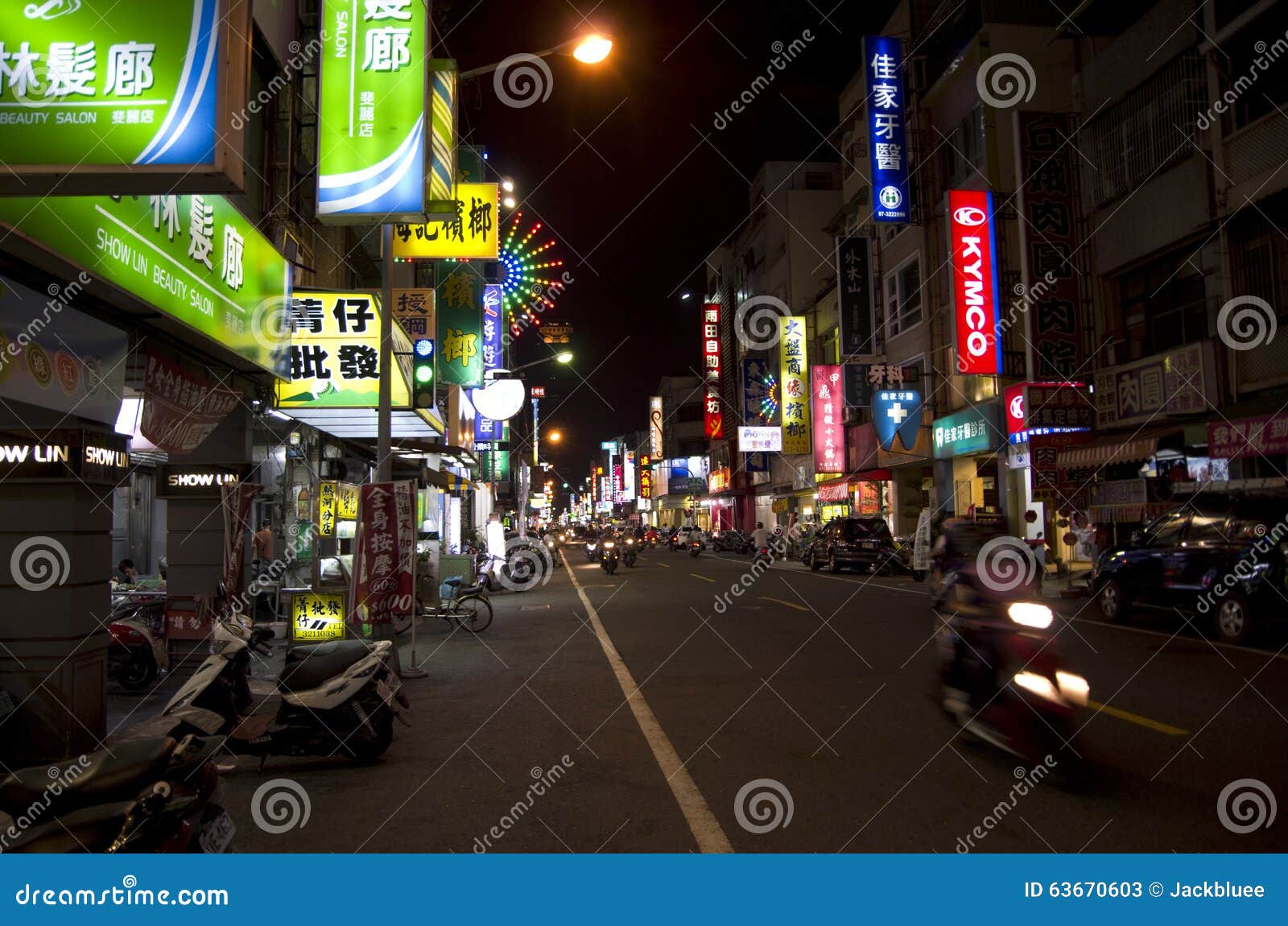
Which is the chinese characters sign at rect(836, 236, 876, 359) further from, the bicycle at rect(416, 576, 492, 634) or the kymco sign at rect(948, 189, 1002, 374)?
the bicycle at rect(416, 576, 492, 634)

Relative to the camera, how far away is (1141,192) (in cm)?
2131

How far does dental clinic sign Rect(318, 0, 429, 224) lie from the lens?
10.5m

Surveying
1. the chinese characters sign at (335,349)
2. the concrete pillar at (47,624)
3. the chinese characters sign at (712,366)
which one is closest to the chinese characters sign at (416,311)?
the chinese characters sign at (335,349)

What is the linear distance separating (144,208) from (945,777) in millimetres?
8574

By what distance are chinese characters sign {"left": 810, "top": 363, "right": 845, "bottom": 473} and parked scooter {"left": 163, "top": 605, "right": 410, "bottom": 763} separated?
3421 cm

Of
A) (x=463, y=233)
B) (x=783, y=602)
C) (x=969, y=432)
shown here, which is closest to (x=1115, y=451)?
(x=969, y=432)

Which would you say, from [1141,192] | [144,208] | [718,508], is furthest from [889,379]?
[718,508]

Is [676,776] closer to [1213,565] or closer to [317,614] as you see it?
[317,614]

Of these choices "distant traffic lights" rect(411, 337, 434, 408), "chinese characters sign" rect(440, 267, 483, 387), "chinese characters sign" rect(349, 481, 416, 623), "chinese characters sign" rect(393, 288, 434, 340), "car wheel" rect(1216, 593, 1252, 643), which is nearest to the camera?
"chinese characters sign" rect(349, 481, 416, 623)

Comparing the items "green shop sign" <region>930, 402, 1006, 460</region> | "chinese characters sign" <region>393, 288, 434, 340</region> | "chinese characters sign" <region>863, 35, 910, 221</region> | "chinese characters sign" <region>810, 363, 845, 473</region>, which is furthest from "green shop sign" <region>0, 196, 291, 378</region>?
"chinese characters sign" <region>810, 363, 845, 473</region>

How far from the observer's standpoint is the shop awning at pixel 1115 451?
19266mm

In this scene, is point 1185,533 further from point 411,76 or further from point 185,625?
point 185,625

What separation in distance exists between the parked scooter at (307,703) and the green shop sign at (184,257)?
11.2 ft

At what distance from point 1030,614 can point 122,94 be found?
22.2 ft
